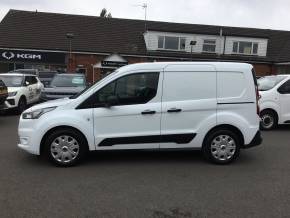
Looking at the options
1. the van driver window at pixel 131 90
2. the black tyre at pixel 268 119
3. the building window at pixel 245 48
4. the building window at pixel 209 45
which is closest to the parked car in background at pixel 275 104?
the black tyre at pixel 268 119

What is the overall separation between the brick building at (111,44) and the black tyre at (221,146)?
84.6ft

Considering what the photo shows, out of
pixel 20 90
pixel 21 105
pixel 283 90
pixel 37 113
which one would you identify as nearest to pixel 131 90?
pixel 37 113

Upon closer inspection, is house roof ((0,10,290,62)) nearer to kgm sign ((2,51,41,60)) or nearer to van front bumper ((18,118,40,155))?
kgm sign ((2,51,41,60))

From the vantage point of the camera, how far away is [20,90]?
51.1 feet

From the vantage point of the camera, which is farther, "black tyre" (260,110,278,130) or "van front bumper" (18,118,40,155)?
"black tyre" (260,110,278,130)

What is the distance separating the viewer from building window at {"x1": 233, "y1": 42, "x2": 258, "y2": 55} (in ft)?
122

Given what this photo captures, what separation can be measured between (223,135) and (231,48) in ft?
101

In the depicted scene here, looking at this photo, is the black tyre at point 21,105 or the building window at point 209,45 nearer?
the black tyre at point 21,105

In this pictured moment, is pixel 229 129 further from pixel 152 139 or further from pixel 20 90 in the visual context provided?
pixel 20 90

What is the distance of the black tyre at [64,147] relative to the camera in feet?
23.4

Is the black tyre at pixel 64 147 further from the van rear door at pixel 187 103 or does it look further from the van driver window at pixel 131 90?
the van rear door at pixel 187 103

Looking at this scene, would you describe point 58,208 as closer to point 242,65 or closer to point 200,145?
point 200,145

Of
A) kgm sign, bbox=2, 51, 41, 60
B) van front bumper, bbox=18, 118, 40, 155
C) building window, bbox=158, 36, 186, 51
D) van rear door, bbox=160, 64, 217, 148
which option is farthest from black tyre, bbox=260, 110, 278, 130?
kgm sign, bbox=2, 51, 41, 60

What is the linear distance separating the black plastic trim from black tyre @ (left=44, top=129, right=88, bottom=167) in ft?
1.25
